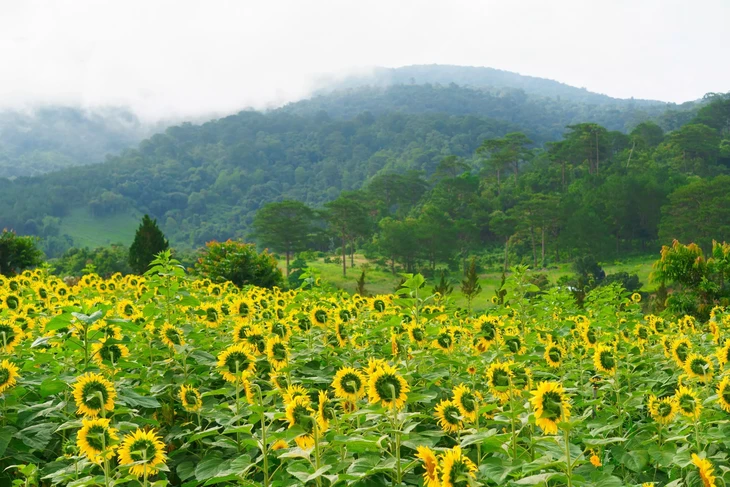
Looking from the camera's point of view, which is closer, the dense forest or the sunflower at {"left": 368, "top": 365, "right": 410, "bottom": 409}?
the sunflower at {"left": 368, "top": 365, "right": 410, "bottom": 409}

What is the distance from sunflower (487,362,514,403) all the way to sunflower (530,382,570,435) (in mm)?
335

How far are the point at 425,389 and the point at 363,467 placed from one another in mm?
899

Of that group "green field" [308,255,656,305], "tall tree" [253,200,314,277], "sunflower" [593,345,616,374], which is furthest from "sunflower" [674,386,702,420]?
"tall tree" [253,200,314,277]

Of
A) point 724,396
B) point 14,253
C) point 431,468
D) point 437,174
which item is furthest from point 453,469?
point 437,174

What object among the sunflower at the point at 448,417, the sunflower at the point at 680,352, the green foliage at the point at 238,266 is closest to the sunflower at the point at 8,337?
the sunflower at the point at 448,417

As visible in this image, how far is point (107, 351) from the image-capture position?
2779 mm

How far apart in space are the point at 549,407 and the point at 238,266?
14811mm

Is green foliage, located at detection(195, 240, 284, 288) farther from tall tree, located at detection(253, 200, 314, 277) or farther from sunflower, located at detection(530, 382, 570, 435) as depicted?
tall tree, located at detection(253, 200, 314, 277)

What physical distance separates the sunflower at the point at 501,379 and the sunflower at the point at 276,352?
937mm

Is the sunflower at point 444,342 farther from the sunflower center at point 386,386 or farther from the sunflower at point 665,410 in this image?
the sunflower center at point 386,386

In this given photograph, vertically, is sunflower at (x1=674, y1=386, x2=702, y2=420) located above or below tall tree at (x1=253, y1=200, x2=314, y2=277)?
above

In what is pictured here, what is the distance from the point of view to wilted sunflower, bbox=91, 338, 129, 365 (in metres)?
2.75

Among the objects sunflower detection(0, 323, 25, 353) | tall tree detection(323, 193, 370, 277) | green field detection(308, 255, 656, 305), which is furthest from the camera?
tall tree detection(323, 193, 370, 277)

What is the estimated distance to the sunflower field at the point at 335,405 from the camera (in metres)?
1.94
